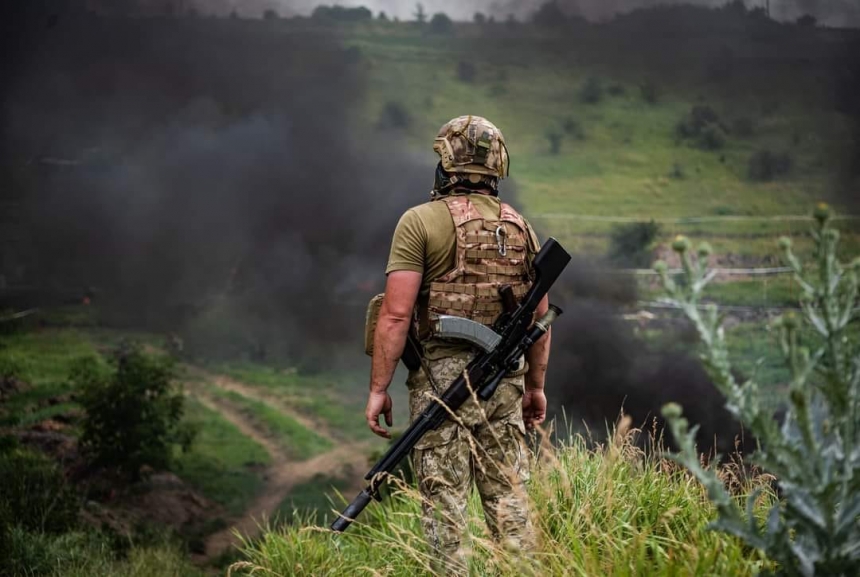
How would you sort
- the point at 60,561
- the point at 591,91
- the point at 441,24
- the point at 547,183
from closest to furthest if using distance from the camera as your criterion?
the point at 60,561
the point at 547,183
the point at 441,24
the point at 591,91

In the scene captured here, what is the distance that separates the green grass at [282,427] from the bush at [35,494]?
154 inches

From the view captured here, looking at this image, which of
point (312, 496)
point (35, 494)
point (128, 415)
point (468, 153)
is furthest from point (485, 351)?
point (312, 496)

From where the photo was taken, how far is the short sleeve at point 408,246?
4.47 meters

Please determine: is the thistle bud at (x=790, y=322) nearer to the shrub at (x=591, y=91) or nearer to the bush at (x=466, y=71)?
the bush at (x=466, y=71)

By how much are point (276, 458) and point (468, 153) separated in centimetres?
1300

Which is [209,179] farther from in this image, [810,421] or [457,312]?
[810,421]

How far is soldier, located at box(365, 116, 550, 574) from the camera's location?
4.46 meters

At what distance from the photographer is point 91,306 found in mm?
17312

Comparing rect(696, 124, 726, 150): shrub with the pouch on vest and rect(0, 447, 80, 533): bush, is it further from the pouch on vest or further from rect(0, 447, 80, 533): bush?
the pouch on vest

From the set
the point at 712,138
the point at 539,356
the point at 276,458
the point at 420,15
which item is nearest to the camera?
the point at 539,356

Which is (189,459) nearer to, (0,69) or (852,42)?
(0,69)

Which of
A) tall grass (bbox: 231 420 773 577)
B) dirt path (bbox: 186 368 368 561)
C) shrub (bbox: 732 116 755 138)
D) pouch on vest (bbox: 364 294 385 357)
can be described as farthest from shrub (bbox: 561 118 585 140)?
pouch on vest (bbox: 364 294 385 357)

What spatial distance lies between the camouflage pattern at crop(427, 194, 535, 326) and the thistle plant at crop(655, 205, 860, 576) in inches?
72.6

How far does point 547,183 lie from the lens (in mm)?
20375
